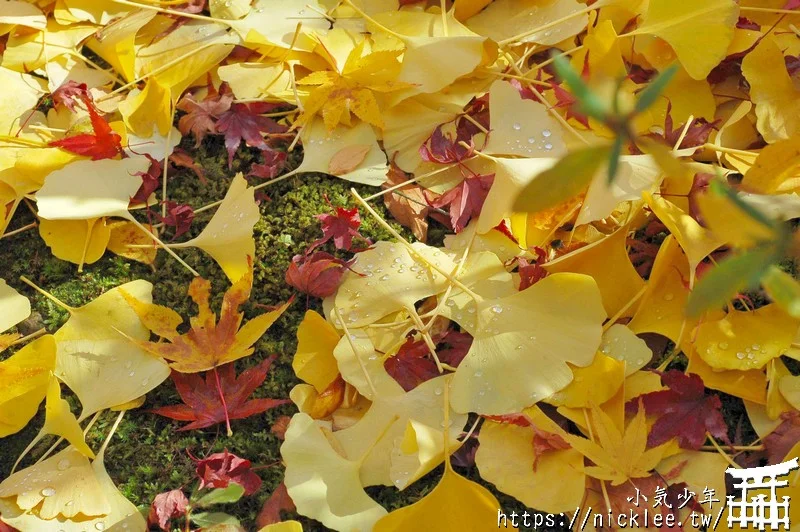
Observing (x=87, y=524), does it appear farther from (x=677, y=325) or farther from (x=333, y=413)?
(x=677, y=325)

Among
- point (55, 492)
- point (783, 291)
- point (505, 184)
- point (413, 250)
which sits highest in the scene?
point (783, 291)

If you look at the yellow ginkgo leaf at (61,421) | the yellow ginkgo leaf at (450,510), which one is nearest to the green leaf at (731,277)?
the yellow ginkgo leaf at (450,510)

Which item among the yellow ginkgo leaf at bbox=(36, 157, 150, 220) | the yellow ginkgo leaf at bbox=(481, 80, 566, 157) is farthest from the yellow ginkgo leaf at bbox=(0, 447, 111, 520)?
the yellow ginkgo leaf at bbox=(481, 80, 566, 157)

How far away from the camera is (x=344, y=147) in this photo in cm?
113

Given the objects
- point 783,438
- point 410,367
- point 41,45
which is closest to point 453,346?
point 410,367

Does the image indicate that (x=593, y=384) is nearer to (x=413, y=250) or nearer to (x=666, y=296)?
(x=666, y=296)

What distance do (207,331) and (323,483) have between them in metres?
0.26

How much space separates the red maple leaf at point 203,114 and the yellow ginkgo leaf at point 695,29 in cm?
61

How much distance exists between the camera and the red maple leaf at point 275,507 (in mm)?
908

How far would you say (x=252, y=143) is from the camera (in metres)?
1.15

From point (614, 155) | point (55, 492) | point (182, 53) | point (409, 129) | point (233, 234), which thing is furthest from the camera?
point (182, 53)

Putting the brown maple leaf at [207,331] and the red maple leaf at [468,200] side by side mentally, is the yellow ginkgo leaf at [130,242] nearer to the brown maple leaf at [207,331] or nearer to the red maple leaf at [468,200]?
the brown maple leaf at [207,331]

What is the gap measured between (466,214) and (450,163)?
0.09 m

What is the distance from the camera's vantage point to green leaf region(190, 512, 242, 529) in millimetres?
907
